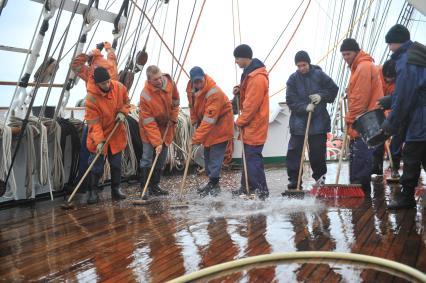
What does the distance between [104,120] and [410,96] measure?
3073mm

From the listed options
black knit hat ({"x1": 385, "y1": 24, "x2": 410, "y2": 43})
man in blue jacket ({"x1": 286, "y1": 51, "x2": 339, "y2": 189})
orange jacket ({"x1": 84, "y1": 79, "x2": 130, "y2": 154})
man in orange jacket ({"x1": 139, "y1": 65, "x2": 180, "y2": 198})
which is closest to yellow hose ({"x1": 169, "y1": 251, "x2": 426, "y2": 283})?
black knit hat ({"x1": 385, "y1": 24, "x2": 410, "y2": 43})

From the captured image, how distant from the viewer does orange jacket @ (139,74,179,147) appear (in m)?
5.60

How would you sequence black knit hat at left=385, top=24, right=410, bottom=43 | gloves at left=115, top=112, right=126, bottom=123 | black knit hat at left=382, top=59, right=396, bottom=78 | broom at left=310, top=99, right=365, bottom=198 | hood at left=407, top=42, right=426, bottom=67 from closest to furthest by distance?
hood at left=407, top=42, right=426, bottom=67, black knit hat at left=385, top=24, right=410, bottom=43, broom at left=310, top=99, right=365, bottom=198, black knit hat at left=382, top=59, right=396, bottom=78, gloves at left=115, top=112, right=126, bottom=123

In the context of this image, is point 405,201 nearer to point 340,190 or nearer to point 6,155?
point 340,190

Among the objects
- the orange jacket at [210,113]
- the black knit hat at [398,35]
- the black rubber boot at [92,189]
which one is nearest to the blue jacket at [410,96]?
the black knit hat at [398,35]

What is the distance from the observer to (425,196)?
447 cm

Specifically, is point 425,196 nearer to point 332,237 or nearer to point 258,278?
point 332,237

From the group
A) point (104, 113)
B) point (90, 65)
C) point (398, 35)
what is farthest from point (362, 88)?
point (90, 65)

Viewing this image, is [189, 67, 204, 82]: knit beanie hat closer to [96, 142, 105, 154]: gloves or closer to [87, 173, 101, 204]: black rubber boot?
[96, 142, 105, 154]: gloves

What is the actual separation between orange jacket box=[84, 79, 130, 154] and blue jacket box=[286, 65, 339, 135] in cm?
183

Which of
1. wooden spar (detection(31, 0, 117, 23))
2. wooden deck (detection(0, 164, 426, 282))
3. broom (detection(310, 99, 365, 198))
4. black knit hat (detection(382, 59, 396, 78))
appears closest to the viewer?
wooden deck (detection(0, 164, 426, 282))

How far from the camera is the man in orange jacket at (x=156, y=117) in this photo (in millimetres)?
5570

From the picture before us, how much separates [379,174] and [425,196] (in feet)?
5.94

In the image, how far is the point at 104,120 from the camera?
5.51 metres
